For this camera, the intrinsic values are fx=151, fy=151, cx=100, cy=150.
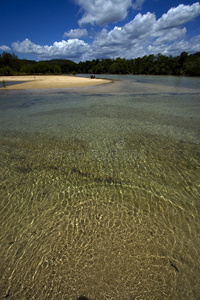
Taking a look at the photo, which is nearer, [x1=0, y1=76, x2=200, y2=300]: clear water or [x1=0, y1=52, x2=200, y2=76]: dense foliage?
[x1=0, y1=76, x2=200, y2=300]: clear water

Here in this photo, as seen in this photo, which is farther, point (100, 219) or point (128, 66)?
point (128, 66)

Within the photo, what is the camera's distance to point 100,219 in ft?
10.2

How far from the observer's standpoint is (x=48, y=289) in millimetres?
2104

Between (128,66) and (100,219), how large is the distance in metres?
155

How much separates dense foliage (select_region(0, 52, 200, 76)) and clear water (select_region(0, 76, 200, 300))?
79.3 meters

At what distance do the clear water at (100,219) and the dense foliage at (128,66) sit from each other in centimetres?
7932

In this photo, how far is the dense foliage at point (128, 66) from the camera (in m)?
84.0

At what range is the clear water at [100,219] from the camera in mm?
2160

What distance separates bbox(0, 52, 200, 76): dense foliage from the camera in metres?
84.0

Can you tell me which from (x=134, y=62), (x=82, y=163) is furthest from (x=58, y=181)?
(x=134, y=62)

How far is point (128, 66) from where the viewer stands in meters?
136

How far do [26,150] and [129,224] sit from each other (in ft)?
15.8

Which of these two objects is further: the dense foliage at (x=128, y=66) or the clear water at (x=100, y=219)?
the dense foliage at (x=128, y=66)

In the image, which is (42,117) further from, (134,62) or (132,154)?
(134,62)
